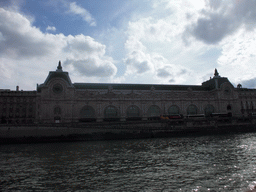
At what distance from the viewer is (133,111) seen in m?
67.0

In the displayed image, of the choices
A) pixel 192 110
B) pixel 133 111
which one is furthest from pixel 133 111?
pixel 192 110

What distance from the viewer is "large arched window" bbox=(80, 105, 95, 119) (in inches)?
2510

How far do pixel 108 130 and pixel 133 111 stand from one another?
20.1 metres

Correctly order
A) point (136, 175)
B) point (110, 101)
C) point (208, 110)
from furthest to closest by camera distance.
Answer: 1. point (208, 110)
2. point (110, 101)
3. point (136, 175)

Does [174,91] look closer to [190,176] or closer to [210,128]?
[210,128]

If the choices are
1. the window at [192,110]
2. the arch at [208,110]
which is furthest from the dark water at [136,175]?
the arch at [208,110]

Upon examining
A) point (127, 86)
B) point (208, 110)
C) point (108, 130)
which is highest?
point (127, 86)

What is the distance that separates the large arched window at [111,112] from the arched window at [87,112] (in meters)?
4.63

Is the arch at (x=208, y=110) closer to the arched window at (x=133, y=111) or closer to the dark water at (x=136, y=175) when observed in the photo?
the arched window at (x=133, y=111)

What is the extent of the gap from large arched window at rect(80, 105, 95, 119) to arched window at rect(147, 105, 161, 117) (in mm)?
20473

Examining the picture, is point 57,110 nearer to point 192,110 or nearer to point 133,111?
point 133,111

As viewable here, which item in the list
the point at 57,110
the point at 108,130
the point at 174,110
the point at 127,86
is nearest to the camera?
the point at 108,130

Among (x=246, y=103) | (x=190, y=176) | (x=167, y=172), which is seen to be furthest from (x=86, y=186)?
(x=246, y=103)

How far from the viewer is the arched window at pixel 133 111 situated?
6650 cm
